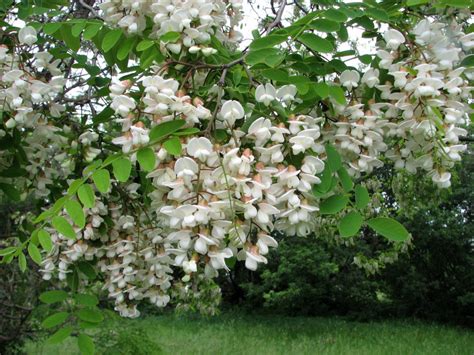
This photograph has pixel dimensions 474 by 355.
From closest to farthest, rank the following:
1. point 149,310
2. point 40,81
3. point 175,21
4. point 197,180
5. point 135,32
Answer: point 197,180 → point 175,21 → point 135,32 → point 40,81 → point 149,310

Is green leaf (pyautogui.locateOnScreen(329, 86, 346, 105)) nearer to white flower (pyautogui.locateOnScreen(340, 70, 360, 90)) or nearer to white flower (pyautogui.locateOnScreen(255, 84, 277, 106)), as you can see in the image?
white flower (pyautogui.locateOnScreen(340, 70, 360, 90))

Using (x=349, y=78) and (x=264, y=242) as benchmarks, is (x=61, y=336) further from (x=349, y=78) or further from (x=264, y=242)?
(x=349, y=78)

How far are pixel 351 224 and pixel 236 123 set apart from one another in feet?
1.25

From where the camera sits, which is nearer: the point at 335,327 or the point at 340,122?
the point at 340,122

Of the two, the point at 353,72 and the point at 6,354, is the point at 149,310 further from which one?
the point at 353,72

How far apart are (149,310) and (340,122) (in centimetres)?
1441

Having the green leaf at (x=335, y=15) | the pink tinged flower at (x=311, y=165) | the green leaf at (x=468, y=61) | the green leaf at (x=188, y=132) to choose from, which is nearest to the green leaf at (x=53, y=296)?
the green leaf at (x=188, y=132)

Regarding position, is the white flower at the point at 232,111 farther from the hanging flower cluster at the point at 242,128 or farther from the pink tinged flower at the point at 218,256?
the pink tinged flower at the point at 218,256

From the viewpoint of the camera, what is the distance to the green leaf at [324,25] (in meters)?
1.44

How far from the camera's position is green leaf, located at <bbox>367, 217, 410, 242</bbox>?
1.38 metres

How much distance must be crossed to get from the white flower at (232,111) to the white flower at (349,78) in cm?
35

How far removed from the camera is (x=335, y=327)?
12.0 metres

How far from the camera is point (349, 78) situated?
1.46 metres

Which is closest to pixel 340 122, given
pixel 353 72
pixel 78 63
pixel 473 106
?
pixel 353 72
